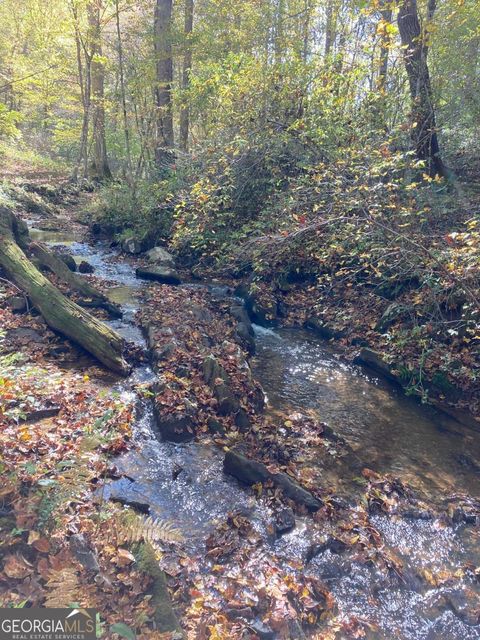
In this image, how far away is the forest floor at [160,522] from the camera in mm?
3203

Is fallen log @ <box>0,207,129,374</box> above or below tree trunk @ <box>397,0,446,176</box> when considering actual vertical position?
below

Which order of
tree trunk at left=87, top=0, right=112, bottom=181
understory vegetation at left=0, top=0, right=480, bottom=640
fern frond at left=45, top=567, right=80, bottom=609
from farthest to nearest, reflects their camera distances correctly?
tree trunk at left=87, top=0, right=112, bottom=181, understory vegetation at left=0, top=0, right=480, bottom=640, fern frond at left=45, top=567, right=80, bottom=609

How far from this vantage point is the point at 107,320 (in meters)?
8.72

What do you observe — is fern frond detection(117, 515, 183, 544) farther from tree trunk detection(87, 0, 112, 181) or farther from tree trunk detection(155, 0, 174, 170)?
tree trunk detection(87, 0, 112, 181)

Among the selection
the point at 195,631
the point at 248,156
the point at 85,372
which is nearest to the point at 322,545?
the point at 195,631

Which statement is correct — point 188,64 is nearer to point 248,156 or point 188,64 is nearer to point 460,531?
→ point 248,156

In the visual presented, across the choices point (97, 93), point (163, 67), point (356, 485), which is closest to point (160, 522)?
point (356, 485)

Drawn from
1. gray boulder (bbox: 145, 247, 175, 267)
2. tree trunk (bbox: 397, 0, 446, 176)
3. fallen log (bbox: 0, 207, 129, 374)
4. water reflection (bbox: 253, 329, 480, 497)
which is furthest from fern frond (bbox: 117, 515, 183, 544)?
tree trunk (bbox: 397, 0, 446, 176)

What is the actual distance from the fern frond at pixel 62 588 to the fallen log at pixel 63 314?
12.7ft

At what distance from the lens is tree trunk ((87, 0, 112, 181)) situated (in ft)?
58.9

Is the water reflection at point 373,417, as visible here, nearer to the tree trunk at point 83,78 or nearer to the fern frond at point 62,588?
the fern frond at point 62,588

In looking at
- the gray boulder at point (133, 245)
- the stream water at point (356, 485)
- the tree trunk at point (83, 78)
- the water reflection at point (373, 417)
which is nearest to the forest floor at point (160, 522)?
the stream water at point (356, 485)

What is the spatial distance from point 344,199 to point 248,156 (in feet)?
12.9

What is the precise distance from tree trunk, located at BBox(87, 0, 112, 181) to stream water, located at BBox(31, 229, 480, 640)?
15807 mm
